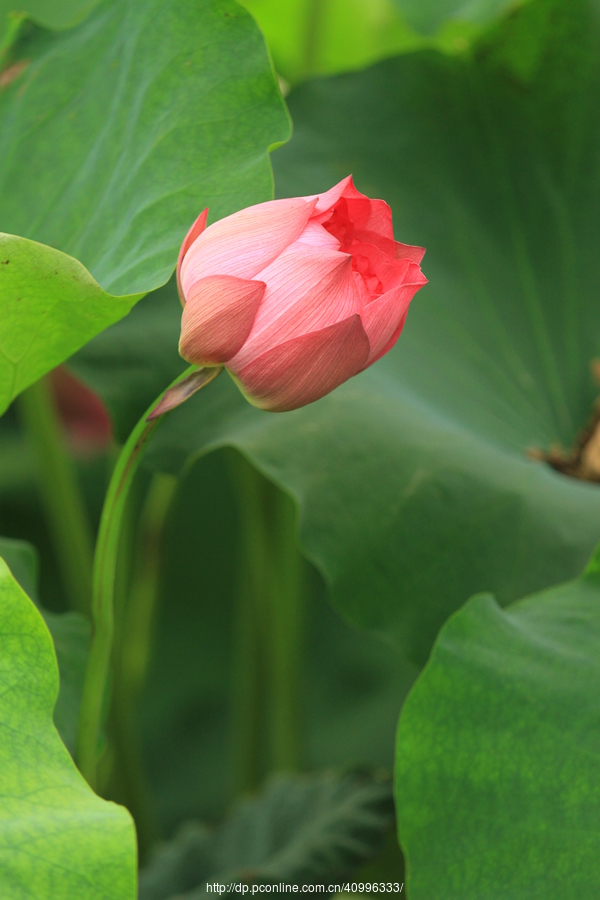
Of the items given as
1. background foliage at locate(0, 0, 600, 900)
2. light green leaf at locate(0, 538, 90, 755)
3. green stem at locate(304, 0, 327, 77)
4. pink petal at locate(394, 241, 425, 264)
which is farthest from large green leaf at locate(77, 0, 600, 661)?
green stem at locate(304, 0, 327, 77)

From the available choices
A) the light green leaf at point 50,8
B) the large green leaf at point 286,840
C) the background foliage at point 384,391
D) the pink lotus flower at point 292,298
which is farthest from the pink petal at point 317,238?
the light green leaf at point 50,8

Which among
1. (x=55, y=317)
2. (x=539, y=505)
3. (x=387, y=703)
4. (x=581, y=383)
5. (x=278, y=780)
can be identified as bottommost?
(x=387, y=703)

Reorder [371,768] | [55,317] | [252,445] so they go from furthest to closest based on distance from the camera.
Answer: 1. [371,768]
2. [252,445]
3. [55,317]

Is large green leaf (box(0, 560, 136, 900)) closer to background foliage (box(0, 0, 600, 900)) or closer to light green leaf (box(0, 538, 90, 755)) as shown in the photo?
background foliage (box(0, 0, 600, 900))

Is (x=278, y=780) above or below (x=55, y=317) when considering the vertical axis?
below

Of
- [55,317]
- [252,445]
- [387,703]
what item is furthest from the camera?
[387,703]

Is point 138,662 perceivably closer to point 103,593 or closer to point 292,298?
point 103,593

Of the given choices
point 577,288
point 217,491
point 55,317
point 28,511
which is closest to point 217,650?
point 217,491

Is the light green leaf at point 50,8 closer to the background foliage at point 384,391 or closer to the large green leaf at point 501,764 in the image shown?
the background foliage at point 384,391

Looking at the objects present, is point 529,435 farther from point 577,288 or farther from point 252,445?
point 252,445
